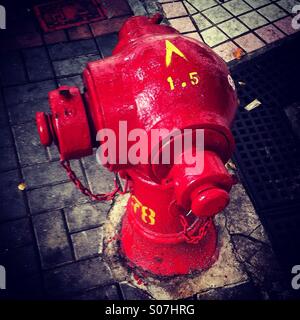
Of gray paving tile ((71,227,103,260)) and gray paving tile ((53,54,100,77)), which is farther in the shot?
gray paving tile ((53,54,100,77))

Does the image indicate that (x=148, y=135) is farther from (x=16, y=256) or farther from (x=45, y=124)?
(x=16, y=256)

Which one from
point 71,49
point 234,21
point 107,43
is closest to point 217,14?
point 234,21

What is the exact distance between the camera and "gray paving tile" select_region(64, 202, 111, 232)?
2.76 m

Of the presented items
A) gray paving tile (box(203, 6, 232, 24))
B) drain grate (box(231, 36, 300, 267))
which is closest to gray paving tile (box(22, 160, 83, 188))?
drain grate (box(231, 36, 300, 267))

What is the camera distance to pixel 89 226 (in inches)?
109

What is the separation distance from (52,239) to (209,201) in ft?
5.40

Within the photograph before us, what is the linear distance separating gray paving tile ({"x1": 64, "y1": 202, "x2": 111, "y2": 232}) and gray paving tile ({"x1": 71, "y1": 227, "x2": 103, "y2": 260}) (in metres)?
0.05

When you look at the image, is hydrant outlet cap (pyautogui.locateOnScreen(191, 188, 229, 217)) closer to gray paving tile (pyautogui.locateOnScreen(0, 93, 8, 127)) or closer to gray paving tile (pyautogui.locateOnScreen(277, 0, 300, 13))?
gray paving tile (pyautogui.locateOnScreen(0, 93, 8, 127))

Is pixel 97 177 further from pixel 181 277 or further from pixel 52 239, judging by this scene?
pixel 181 277

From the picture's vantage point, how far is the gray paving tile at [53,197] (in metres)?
2.83

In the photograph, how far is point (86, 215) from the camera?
2811mm
